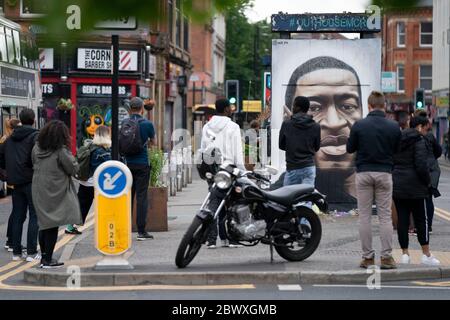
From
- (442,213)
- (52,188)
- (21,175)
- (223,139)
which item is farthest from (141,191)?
(442,213)

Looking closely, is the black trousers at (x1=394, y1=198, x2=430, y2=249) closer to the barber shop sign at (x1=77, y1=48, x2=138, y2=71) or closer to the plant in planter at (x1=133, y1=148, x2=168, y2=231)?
the barber shop sign at (x1=77, y1=48, x2=138, y2=71)

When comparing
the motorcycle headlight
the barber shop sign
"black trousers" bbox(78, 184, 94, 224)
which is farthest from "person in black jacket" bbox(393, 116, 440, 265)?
"black trousers" bbox(78, 184, 94, 224)

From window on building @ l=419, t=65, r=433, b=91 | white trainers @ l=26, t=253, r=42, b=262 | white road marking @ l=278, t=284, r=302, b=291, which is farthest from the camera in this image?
window on building @ l=419, t=65, r=433, b=91

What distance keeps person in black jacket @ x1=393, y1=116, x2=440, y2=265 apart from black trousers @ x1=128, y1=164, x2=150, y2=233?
3.48 meters

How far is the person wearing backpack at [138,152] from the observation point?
1359 cm

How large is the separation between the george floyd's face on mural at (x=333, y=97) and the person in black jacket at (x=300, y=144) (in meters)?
4.28

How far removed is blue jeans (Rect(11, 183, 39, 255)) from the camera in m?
12.4

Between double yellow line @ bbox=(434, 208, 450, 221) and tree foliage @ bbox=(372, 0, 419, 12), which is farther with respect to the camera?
double yellow line @ bbox=(434, 208, 450, 221)

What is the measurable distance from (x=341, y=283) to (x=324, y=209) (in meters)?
1.43

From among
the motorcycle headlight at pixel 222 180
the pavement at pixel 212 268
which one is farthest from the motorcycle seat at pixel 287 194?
the pavement at pixel 212 268

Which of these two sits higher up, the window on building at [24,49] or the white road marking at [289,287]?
the window on building at [24,49]

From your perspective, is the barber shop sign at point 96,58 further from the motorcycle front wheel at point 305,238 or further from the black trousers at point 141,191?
the motorcycle front wheel at point 305,238

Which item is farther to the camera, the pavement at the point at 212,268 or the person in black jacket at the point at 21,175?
the person in black jacket at the point at 21,175
